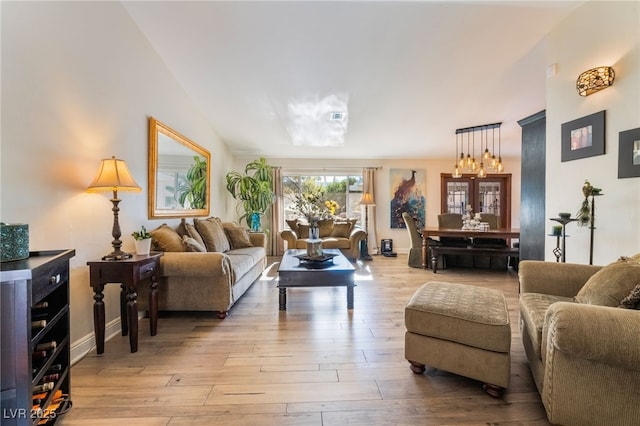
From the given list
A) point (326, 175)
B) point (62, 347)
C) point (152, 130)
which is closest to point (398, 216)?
point (326, 175)

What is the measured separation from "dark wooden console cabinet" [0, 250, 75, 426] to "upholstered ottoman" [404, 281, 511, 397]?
1.85 meters

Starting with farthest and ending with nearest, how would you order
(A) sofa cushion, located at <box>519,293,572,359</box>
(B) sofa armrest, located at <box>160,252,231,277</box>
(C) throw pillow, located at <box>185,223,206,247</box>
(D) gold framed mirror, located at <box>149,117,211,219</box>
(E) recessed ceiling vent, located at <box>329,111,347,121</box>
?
1. (E) recessed ceiling vent, located at <box>329,111,347,121</box>
2. (C) throw pillow, located at <box>185,223,206,247</box>
3. (D) gold framed mirror, located at <box>149,117,211,219</box>
4. (B) sofa armrest, located at <box>160,252,231,277</box>
5. (A) sofa cushion, located at <box>519,293,572,359</box>

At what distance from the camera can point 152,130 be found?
10.0ft

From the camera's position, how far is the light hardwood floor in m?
1.49

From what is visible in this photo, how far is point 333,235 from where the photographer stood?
5.98 metres

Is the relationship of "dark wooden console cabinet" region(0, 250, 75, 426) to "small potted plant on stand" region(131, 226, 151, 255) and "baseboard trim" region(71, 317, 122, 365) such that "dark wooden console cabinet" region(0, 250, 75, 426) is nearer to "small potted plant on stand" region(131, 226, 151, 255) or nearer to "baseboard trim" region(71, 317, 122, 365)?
"baseboard trim" region(71, 317, 122, 365)

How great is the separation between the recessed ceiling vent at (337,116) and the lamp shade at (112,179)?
2.93 metres

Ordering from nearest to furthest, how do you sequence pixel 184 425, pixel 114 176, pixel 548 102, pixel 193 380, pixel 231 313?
pixel 184 425 < pixel 193 380 < pixel 114 176 < pixel 548 102 < pixel 231 313

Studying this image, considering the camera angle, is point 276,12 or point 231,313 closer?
point 276,12

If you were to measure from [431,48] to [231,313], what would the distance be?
333 centimetres

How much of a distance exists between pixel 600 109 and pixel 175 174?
4.26m

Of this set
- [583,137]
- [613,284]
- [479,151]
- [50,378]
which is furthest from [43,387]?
[479,151]

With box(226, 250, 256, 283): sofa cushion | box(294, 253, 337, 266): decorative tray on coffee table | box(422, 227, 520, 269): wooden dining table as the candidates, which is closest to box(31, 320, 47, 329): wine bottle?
box(226, 250, 256, 283): sofa cushion

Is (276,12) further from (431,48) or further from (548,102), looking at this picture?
(548,102)
